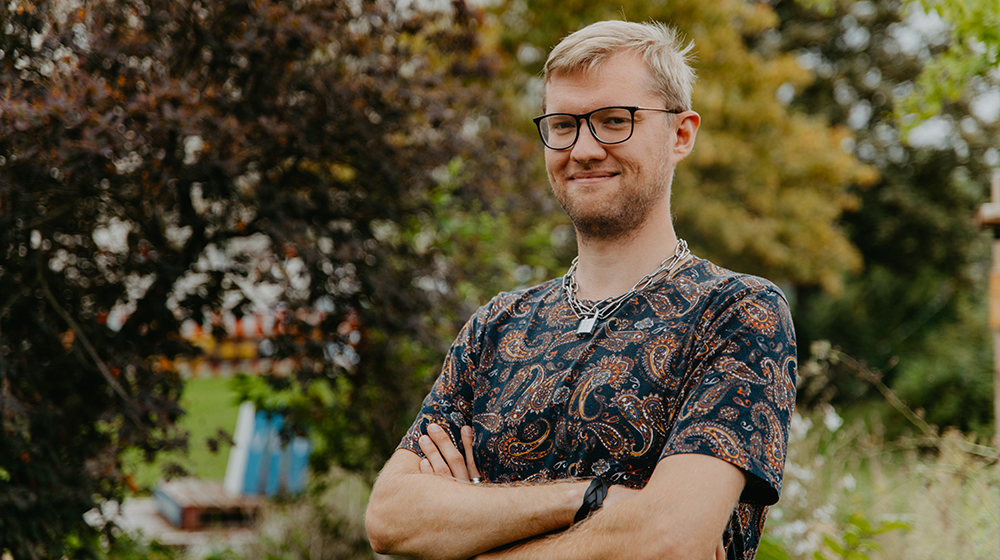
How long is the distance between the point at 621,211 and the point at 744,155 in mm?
10372

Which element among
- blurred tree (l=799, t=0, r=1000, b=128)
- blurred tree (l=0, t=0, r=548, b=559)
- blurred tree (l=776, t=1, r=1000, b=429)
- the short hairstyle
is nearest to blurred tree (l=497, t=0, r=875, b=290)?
blurred tree (l=776, t=1, r=1000, b=429)

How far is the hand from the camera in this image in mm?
1844

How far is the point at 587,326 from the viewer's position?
179 cm

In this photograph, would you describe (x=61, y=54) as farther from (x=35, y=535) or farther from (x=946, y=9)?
(x=946, y=9)

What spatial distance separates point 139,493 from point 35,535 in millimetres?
618

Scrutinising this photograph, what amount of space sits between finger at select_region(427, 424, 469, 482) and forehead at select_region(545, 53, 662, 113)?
850 millimetres

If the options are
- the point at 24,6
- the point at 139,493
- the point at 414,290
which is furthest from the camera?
the point at 414,290

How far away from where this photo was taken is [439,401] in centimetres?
200

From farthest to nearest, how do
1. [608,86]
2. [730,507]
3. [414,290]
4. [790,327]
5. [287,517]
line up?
[287,517]
[414,290]
[608,86]
[790,327]
[730,507]

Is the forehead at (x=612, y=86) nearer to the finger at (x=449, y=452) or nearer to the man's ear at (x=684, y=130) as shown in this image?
the man's ear at (x=684, y=130)

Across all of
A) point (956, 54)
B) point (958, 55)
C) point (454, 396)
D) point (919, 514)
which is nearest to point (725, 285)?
point (454, 396)

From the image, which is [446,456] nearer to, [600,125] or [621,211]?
[621,211]

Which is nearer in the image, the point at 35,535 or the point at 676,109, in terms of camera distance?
the point at 676,109

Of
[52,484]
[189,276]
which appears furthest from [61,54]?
[52,484]
